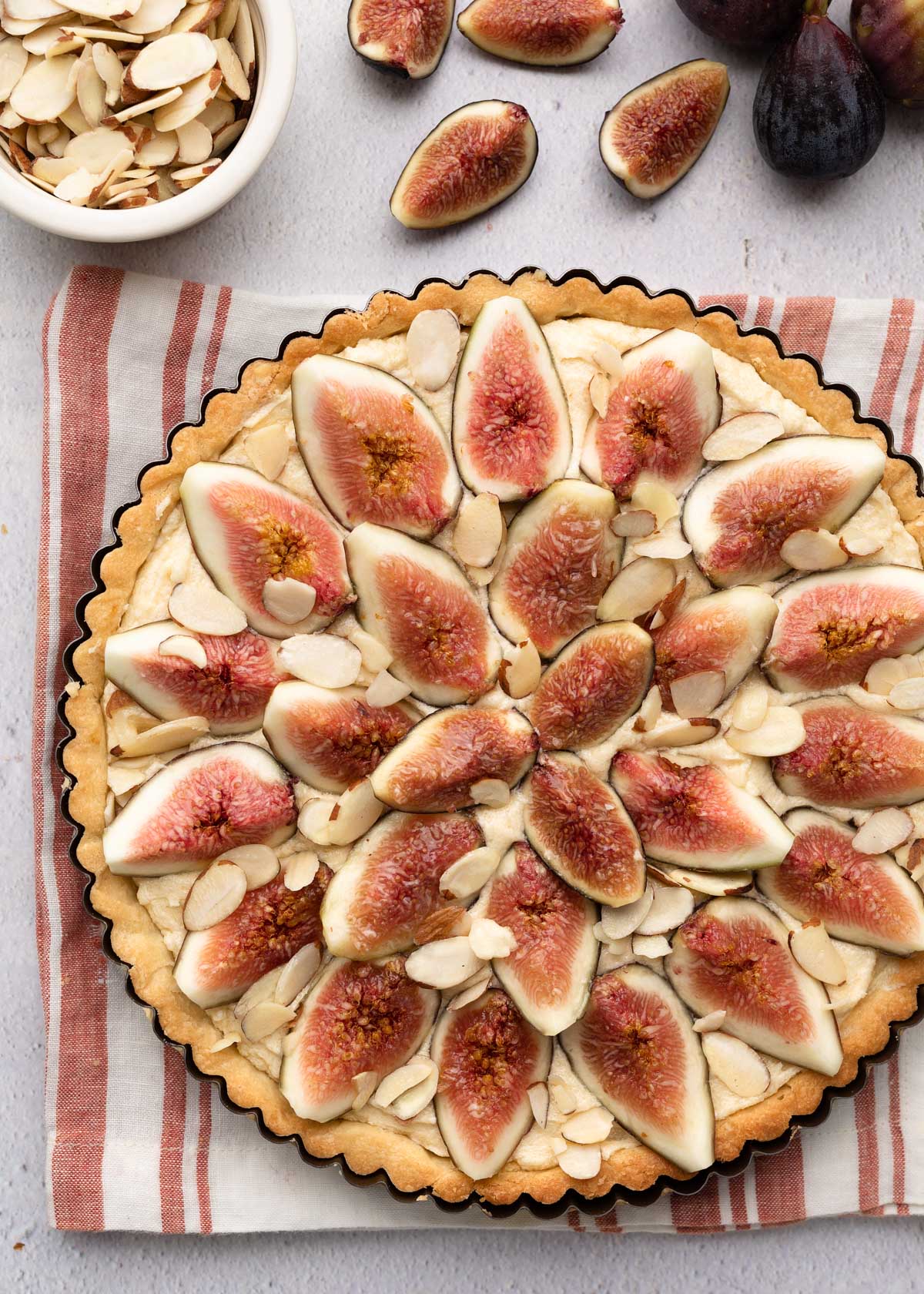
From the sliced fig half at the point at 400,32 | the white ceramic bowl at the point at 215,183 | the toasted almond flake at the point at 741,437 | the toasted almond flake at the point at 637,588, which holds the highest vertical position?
the sliced fig half at the point at 400,32

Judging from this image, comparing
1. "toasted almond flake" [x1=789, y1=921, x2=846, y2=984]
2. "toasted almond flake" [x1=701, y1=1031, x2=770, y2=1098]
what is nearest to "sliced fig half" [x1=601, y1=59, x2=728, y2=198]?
"toasted almond flake" [x1=789, y1=921, x2=846, y2=984]

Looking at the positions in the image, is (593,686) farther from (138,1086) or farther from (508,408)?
(138,1086)

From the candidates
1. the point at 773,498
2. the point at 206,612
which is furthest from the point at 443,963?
the point at 773,498

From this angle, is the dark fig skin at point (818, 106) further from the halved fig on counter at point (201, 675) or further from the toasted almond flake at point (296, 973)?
the toasted almond flake at point (296, 973)

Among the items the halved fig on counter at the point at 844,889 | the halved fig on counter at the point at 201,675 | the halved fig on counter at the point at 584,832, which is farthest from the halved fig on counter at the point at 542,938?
the halved fig on counter at the point at 201,675

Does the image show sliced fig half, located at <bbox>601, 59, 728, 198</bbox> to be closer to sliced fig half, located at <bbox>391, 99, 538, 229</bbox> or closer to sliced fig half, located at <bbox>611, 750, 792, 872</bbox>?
sliced fig half, located at <bbox>391, 99, 538, 229</bbox>

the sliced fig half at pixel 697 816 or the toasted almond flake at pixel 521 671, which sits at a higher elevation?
the toasted almond flake at pixel 521 671
